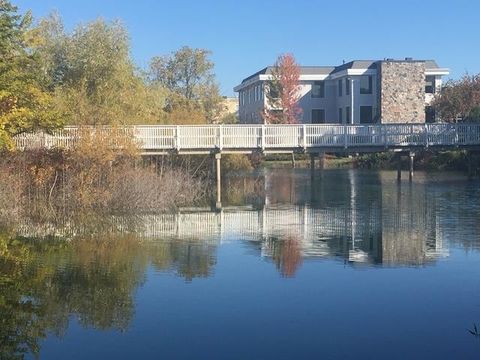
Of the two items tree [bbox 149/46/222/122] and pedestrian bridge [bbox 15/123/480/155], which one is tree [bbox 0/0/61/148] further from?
tree [bbox 149/46/222/122]

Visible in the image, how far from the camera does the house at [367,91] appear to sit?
56875 mm

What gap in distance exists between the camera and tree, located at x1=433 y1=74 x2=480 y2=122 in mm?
52219

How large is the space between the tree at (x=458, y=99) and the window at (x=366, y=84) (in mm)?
6406

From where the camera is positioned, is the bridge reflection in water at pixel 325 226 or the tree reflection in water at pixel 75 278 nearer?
the tree reflection in water at pixel 75 278

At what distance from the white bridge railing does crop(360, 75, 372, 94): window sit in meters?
22.3

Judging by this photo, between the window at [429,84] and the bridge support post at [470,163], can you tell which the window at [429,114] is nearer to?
the window at [429,84]

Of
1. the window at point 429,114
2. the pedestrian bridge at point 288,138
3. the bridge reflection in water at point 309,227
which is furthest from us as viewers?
the window at point 429,114

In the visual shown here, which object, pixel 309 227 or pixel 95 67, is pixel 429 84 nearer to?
pixel 95 67

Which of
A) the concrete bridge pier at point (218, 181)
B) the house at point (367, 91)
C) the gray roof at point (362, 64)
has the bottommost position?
the concrete bridge pier at point (218, 181)

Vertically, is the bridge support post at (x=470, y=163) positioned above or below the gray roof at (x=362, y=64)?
below

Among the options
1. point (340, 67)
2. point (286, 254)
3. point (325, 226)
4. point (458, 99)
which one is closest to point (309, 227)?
point (325, 226)

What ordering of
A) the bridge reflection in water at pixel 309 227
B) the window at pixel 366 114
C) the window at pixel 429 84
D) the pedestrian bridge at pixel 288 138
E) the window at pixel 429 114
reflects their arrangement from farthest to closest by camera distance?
the window at pixel 429 84, the window at pixel 366 114, the window at pixel 429 114, the pedestrian bridge at pixel 288 138, the bridge reflection in water at pixel 309 227

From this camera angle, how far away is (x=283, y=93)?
205ft

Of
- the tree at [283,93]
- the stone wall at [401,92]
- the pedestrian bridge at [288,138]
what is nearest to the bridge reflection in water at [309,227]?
the pedestrian bridge at [288,138]
